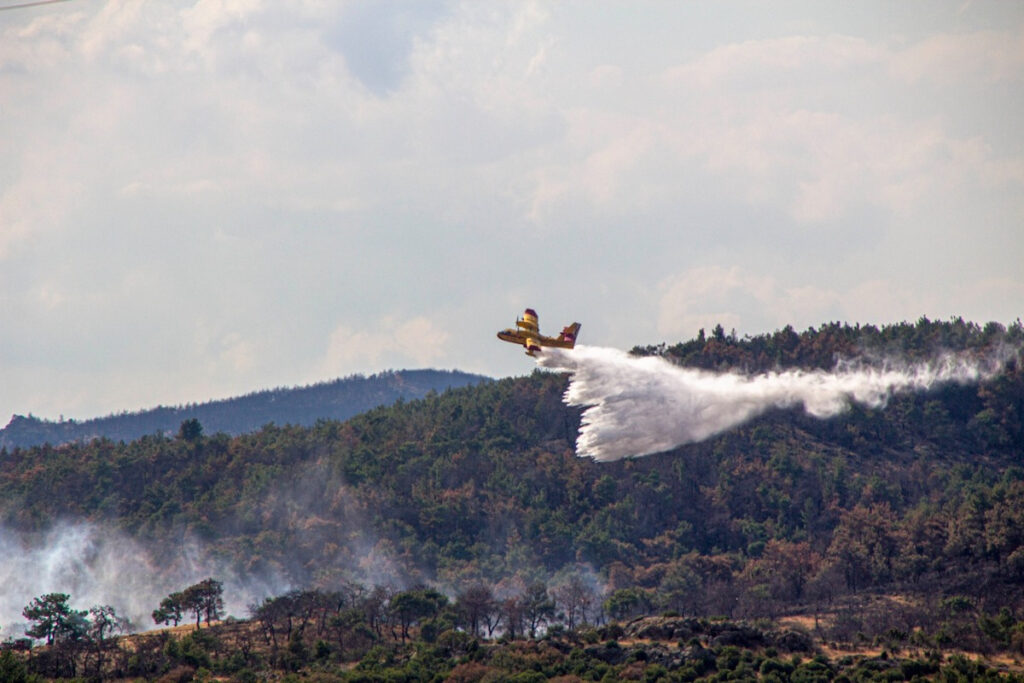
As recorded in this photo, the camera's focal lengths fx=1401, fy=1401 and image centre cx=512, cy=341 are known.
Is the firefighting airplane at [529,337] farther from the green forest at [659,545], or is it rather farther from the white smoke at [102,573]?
the white smoke at [102,573]

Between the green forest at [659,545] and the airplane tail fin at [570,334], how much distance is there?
23287 millimetres

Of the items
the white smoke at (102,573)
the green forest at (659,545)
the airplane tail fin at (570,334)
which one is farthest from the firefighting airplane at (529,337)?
the white smoke at (102,573)

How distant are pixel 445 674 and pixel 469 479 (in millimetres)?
89721

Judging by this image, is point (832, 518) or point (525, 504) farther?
point (525, 504)

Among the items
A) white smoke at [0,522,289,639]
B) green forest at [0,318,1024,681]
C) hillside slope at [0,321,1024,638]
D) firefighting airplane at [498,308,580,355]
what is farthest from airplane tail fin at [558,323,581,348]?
white smoke at [0,522,289,639]

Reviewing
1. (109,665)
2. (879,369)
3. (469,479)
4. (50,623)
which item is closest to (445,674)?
(109,665)

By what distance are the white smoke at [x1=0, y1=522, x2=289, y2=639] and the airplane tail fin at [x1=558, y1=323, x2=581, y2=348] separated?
7635 centimetres

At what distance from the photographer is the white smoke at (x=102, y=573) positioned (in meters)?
176

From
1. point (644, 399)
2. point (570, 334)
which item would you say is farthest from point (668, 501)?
point (570, 334)

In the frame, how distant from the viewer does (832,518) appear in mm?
166000

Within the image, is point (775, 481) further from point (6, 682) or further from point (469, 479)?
point (6, 682)

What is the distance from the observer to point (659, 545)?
170 meters

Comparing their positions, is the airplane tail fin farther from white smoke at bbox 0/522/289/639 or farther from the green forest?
white smoke at bbox 0/522/289/639

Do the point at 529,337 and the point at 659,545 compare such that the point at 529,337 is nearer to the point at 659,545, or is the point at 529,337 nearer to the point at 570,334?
the point at 570,334
